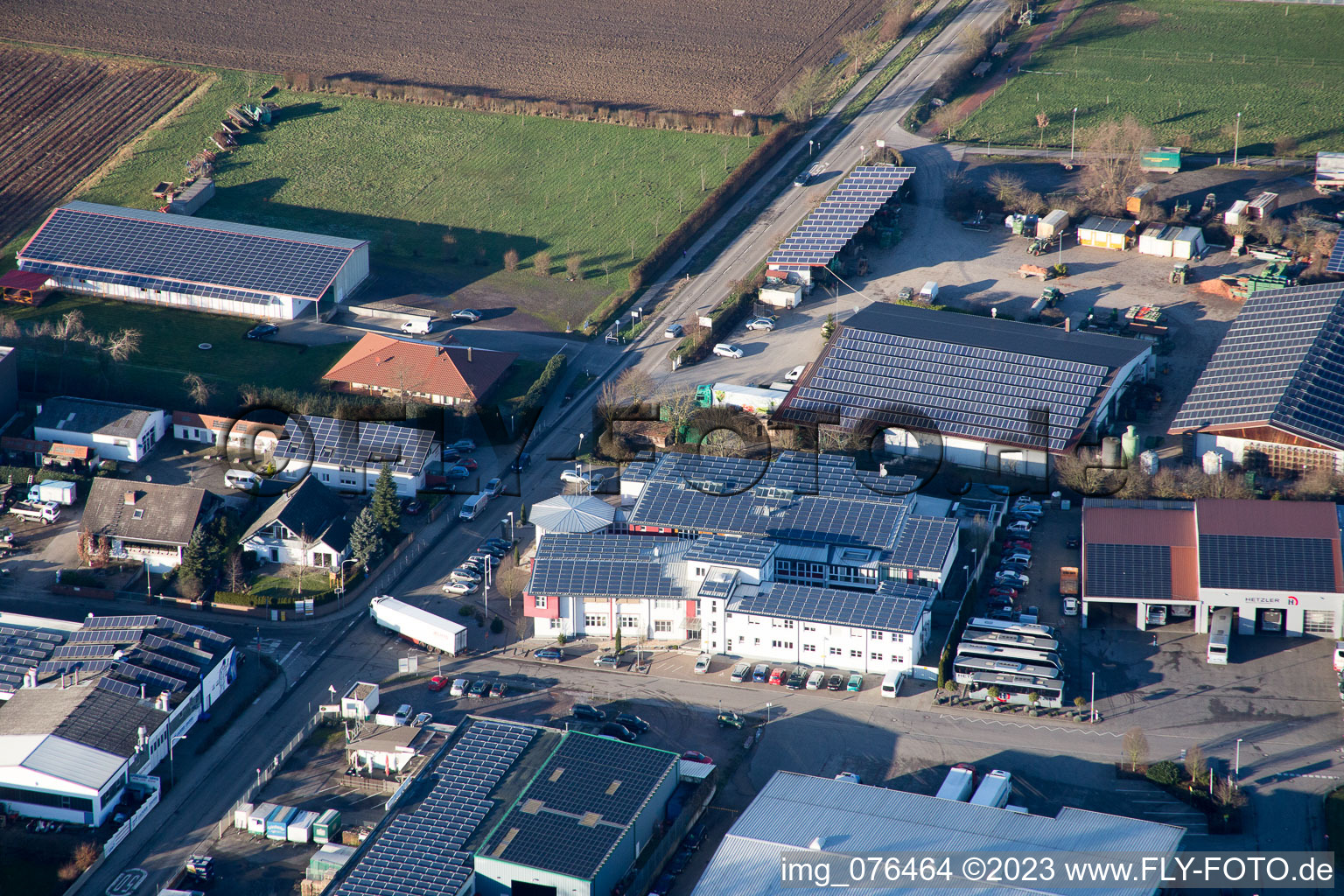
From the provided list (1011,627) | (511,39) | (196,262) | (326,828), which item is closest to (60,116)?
(196,262)

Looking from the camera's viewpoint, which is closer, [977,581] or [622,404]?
[977,581]

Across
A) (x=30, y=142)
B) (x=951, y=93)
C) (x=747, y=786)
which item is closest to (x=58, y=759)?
(x=747, y=786)

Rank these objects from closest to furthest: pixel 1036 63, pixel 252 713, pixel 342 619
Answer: pixel 252 713
pixel 342 619
pixel 1036 63

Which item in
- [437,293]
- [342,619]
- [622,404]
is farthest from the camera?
[437,293]

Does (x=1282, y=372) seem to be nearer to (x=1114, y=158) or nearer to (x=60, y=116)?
(x=1114, y=158)

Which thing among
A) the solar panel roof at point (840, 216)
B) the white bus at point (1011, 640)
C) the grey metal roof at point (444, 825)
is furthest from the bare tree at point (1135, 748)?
the solar panel roof at point (840, 216)

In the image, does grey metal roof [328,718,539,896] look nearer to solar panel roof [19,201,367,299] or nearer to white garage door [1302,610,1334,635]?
white garage door [1302,610,1334,635]

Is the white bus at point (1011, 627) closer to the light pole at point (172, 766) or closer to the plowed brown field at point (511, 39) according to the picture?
the light pole at point (172, 766)

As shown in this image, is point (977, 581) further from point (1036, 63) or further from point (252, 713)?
point (1036, 63)
